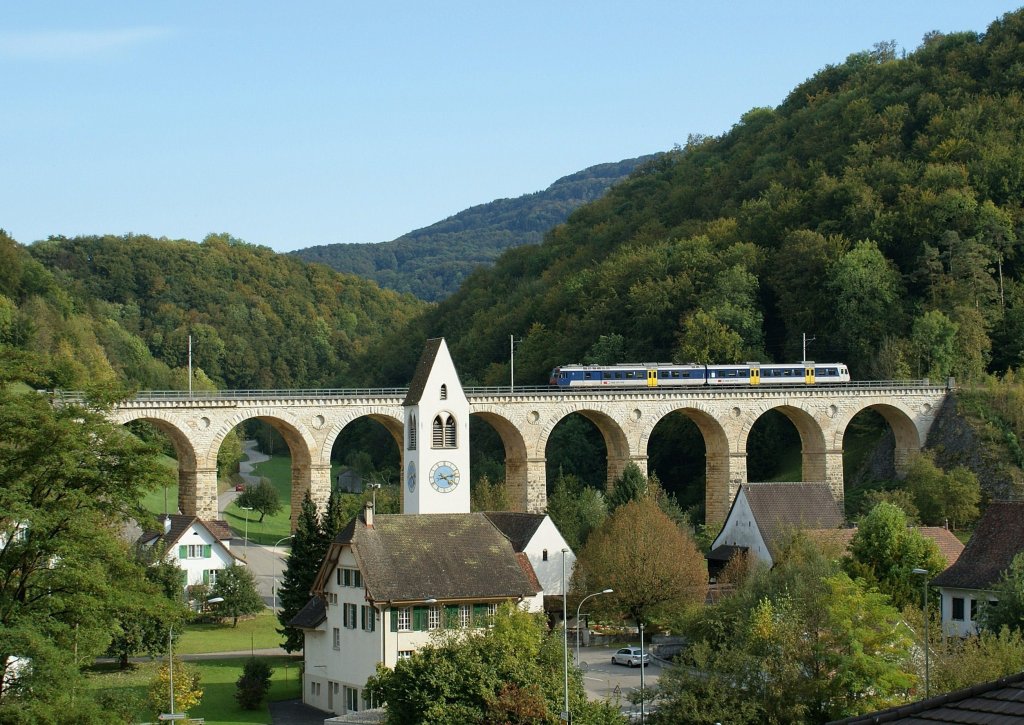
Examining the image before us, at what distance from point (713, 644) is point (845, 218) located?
6980 cm

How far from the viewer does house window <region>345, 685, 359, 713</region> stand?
45.8 meters

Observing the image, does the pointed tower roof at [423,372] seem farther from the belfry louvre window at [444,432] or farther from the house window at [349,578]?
the house window at [349,578]

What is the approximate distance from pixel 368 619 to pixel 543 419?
37.5 metres

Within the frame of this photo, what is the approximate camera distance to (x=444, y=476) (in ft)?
204

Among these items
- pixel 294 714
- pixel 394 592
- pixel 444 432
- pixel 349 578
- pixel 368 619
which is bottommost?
pixel 294 714

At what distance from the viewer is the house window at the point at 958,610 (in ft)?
158

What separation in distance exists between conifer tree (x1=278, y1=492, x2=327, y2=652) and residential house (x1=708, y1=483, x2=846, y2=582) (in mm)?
15909

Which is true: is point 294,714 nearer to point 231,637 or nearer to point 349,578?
point 349,578

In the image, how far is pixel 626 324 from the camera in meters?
111

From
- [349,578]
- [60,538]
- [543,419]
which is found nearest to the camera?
[60,538]

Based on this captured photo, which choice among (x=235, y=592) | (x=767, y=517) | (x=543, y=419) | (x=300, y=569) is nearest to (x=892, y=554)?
(x=767, y=517)

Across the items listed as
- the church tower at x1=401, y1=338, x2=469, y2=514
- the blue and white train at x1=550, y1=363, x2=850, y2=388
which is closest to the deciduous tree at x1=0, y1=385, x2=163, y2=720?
the church tower at x1=401, y1=338, x2=469, y2=514

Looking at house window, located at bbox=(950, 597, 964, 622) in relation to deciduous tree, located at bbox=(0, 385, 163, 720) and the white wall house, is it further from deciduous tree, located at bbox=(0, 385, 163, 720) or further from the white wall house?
deciduous tree, located at bbox=(0, 385, 163, 720)

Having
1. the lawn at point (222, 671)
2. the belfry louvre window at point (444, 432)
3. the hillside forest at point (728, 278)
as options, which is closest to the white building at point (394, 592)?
the lawn at point (222, 671)
